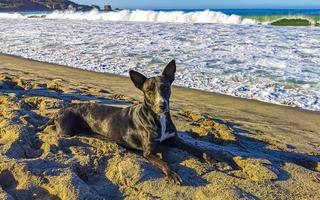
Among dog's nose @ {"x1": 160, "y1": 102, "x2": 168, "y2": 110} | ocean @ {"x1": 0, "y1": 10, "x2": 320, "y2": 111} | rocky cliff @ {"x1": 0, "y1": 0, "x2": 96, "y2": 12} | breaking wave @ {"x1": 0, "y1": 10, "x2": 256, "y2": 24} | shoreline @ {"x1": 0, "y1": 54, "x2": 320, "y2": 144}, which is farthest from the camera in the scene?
rocky cliff @ {"x1": 0, "y1": 0, "x2": 96, "y2": 12}

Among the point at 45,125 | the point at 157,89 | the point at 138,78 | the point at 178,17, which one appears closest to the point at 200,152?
the point at 157,89

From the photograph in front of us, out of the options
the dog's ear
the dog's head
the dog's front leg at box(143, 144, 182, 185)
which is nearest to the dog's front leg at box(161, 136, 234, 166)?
the dog's front leg at box(143, 144, 182, 185)

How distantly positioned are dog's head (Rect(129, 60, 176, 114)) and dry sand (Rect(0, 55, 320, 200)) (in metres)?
0.62

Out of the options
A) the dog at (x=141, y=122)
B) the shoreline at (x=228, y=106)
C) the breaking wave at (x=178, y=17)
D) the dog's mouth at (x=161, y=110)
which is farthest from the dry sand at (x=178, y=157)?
the breaking wave at (x=178, y=17)

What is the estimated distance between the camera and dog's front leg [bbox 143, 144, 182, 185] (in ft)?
14.5

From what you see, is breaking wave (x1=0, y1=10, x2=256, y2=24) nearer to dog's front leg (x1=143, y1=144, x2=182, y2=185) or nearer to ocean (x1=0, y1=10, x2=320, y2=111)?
ocean (x1=0, y1=10, x2=320, y2=111)

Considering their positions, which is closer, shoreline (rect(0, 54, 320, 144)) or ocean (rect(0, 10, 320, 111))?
shoreline (rect(0, 54, 320, 144))

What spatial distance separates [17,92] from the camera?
26.5ft

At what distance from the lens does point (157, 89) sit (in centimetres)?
486

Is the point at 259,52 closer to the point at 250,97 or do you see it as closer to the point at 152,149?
the point at 250,97

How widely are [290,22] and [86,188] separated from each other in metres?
35.6

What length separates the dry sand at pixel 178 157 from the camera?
4273 mm

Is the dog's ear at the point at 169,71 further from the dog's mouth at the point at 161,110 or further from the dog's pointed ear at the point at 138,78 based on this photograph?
the dog's mouth at the point at 161,110

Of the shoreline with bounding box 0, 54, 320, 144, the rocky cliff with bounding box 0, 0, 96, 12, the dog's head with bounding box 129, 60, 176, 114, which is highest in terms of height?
the dog's head with bounding box 129, 60, 176, 114
